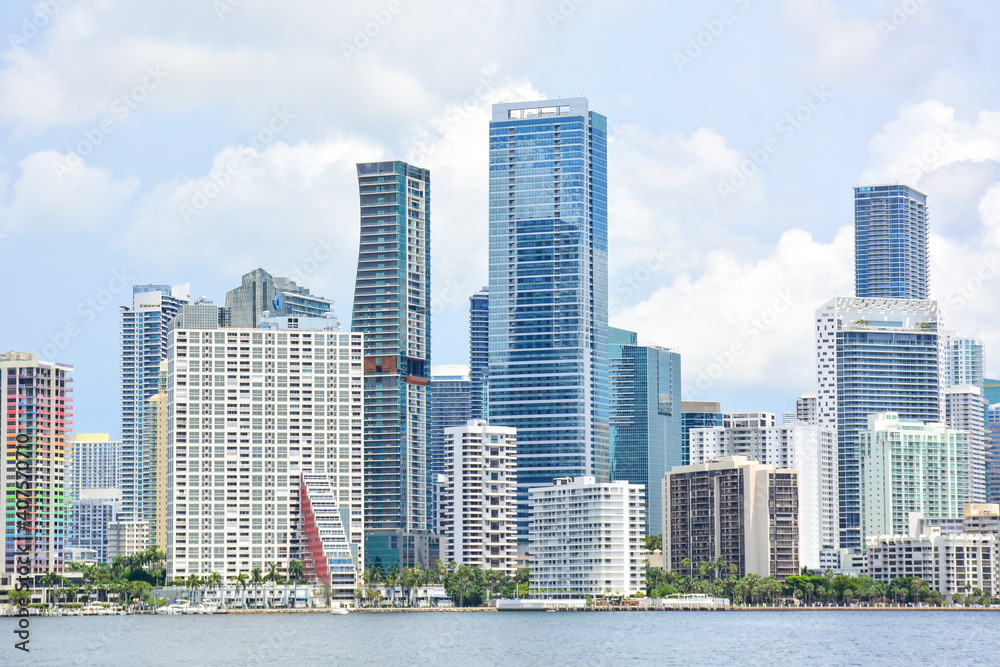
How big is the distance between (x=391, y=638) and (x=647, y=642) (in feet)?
100

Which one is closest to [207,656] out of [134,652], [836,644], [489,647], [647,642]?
[134,652]

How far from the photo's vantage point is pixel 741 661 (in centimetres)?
16662

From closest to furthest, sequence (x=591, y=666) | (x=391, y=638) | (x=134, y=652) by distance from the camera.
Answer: (x=591, y=666) → (x=134, y=652) → (x=391, y=638)

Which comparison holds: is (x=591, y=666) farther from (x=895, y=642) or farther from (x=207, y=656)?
(x=895, y=642)

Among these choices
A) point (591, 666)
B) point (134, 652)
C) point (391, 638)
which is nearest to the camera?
point (591, 666)

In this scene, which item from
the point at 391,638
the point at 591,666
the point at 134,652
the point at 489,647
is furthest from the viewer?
the point at 391,638

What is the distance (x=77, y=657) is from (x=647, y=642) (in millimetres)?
65361

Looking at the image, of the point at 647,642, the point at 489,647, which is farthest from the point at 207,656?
the point at 647,642

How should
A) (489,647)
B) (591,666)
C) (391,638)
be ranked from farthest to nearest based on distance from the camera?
(391,638) < (489,647) < (591,666)

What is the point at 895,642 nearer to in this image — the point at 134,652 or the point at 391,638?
the point at 391,638

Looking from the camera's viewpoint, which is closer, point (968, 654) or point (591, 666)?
point (591, 666)

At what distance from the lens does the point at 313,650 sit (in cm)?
17500

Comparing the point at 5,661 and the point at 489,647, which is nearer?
the point at 5,661

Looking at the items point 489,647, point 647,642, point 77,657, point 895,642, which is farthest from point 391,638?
point 895,642
